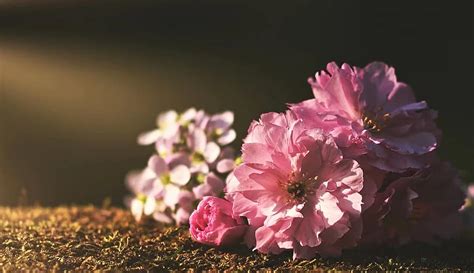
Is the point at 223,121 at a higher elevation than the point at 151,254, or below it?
higher

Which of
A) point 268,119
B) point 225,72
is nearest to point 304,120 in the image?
point 268,119

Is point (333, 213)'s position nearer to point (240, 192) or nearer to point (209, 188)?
point (240, 192)

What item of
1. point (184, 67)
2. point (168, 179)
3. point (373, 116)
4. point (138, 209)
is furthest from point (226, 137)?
point (184, 67)

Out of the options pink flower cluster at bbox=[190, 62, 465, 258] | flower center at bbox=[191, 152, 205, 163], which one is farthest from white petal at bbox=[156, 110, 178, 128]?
pink flower cluster at bbox=[190, 62, 465, 258]

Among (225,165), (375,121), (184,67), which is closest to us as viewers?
(375,121)

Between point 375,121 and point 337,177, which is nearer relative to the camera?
point 337,177

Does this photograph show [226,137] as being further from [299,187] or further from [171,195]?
[299,187]
